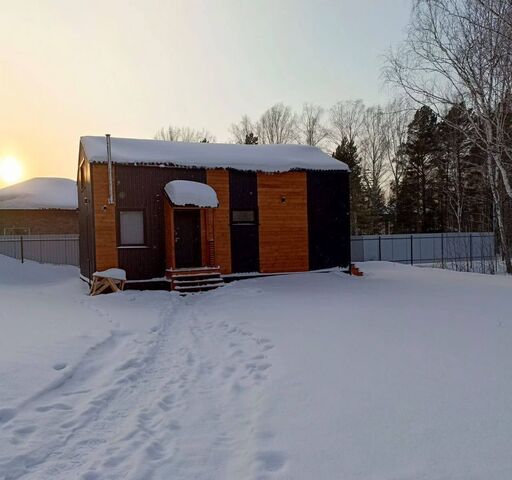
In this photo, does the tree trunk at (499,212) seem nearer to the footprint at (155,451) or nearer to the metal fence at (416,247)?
the metal fence at (416,247)

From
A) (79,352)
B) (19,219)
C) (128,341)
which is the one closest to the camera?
(79,352)

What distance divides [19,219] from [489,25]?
84.2 feet

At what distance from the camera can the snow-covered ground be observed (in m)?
2.71

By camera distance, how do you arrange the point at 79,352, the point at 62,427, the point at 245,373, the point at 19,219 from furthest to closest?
1. the point at 19,219
2. the point at 79,352
3. the point at 245,373
4. the point at 62,427

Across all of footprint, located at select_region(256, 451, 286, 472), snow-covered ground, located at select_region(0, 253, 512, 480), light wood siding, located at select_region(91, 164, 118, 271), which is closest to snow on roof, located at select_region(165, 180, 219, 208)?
light wood siding, located at select_region(91, 164, 118, 271)

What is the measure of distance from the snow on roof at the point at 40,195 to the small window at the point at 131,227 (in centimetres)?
1611

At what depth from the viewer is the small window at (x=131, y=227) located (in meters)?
12.2

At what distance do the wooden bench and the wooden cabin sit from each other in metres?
0.36

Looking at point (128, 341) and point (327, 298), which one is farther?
point (327, 298)

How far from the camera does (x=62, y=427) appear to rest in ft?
10.8

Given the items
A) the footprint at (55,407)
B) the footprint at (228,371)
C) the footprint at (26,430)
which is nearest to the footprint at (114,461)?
the footprint at (26,430)

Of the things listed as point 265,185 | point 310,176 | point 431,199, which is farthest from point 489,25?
point 431,199

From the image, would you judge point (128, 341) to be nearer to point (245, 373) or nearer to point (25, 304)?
point (245, 373)

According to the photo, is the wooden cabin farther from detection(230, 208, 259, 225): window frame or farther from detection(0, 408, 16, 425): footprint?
detection(0, 408, 16, 425): footprint
